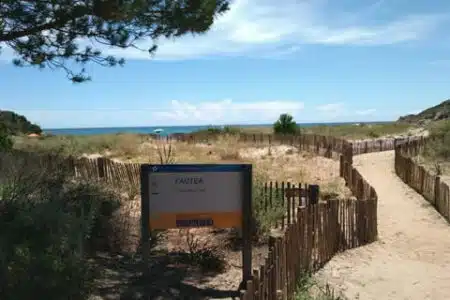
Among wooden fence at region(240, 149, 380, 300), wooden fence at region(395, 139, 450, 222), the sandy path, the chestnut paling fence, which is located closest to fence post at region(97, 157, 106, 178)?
the chestnut paling fence

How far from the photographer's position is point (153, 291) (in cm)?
567

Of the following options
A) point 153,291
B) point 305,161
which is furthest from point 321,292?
point 305,161

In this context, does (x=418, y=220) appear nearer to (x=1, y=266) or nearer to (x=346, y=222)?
(x=346, y=222)

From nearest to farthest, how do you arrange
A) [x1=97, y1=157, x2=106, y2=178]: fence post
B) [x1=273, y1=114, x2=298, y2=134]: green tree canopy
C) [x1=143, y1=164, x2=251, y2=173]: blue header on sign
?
[x1=143, y1=164, x2=251, y2=173]: blue header on sign, [x1=97, y1=157, x2=106, y2=178]: fence post, [x1=273, y1=114, x2=298, y2=134]: green tree canopy

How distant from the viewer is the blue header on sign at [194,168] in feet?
19.7

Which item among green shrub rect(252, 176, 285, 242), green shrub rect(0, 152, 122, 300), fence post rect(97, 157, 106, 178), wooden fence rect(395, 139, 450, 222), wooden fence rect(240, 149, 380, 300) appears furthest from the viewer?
fence post rect(97, 157, 106, 178)

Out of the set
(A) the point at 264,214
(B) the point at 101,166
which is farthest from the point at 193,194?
(B) the point at 101,166

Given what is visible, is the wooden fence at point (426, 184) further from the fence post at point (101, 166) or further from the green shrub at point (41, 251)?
the fence post at point (101, 166)

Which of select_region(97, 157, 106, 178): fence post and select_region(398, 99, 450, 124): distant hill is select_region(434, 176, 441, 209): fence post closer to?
select_region(97, 157, 106, 178): fence post

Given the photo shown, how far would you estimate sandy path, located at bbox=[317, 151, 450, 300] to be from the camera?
6.45 meters

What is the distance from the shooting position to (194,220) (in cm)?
601

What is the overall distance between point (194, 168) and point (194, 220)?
61 centimetres

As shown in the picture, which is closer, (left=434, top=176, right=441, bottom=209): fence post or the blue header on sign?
the blue header on sign

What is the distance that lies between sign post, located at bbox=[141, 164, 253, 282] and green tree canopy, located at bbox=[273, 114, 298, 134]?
3511 cm
